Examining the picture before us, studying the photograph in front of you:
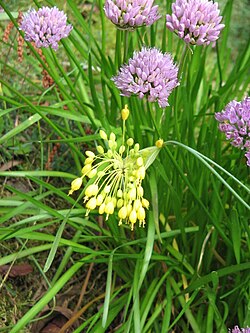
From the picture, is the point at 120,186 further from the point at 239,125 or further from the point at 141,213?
the point at 239,125

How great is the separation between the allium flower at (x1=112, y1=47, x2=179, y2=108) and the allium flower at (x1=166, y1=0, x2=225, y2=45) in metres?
0.06

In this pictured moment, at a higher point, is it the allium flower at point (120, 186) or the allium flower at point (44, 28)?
the allium flower at point (44, 28)

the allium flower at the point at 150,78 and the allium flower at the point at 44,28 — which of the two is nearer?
the allium flower at the point at 150,78

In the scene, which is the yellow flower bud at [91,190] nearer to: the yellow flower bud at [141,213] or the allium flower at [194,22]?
the yellow flower bud at [141,213]

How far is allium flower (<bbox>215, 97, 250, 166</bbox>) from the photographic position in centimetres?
113

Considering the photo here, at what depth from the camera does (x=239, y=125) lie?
3.73 ft

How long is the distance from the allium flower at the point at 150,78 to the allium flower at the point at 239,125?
0.14m

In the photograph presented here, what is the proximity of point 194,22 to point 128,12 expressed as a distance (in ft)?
0.42

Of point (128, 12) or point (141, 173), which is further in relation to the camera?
point (128, 12)

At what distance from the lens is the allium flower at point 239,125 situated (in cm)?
113

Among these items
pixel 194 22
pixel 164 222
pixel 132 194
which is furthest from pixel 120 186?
pixel 164 222

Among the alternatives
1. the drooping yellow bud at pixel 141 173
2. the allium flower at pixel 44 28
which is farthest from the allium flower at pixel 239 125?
the allium flower at pixel 44 28

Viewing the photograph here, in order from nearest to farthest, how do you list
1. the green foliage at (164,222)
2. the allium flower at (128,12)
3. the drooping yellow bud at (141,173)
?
the drooping yellow bud at (141,173), the allium flower at (128,12), the green foliage at (164,222)

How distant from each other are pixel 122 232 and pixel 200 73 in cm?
46
